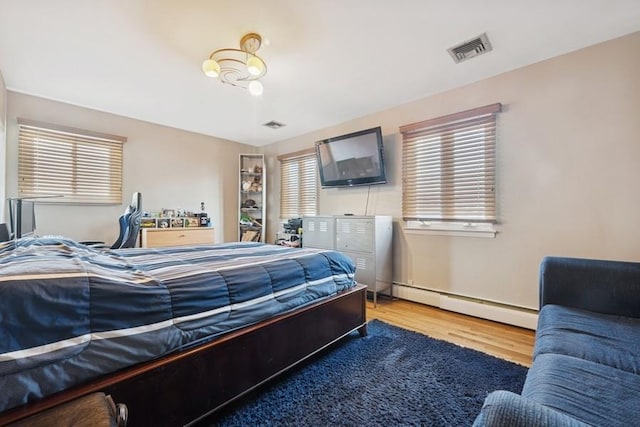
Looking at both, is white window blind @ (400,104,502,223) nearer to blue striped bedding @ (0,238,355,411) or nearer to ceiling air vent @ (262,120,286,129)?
ceiling air vent @ (262,120,286,129)

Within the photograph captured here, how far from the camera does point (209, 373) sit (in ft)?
4.15

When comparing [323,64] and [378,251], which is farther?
[378,251]

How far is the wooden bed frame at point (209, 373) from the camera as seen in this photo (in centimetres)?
100

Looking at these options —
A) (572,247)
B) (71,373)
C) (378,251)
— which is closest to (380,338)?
(378,251)

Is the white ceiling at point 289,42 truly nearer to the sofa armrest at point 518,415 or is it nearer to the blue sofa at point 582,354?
the blue sofa at point 582,354

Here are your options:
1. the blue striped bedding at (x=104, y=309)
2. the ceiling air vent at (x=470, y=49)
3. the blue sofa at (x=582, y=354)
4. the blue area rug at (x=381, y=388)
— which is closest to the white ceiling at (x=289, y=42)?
the ceiling air vent at (x=470, y=49)

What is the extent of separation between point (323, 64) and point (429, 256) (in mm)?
2292

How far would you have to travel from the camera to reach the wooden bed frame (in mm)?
999

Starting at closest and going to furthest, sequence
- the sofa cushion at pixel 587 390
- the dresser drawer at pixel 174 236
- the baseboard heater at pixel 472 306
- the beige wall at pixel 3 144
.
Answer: the sofa cushion at pixel 587 390 < the baseboard heater at pixel 472 306 < the beige wall at pixel 3 144 < the dresser drawer at pixel 174 236

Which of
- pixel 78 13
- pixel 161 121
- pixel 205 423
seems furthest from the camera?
pixel 161 121

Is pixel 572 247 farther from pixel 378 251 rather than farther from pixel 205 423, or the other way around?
pixel 205 423

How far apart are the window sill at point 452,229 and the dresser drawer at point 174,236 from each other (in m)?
2.90

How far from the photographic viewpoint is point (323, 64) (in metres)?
2.53

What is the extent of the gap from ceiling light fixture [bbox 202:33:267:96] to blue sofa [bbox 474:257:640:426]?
2377 millimetres
